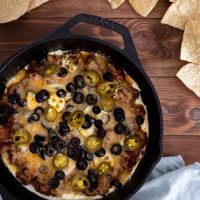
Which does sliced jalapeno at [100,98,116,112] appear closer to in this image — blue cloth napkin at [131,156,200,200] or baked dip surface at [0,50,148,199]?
baked dip surface at [0,50,148,199]

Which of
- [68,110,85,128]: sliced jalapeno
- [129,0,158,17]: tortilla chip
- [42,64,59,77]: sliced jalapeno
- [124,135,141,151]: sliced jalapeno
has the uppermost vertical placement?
[129,0,158,17]: tortilla chip

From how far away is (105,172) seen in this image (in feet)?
7.52

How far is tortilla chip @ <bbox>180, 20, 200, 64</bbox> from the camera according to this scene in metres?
2.43

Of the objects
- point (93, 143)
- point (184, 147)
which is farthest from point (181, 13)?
point (93, 143)

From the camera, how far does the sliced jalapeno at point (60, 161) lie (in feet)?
7.41

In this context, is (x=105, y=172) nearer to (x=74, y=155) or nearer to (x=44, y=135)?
(x=74, y=155)

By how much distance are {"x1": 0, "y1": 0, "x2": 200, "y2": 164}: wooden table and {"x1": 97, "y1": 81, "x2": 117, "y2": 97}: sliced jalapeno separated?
287 mm

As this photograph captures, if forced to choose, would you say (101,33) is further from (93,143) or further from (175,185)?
(175,185)

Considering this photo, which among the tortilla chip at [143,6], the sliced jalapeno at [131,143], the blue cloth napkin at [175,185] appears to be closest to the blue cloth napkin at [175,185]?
the blue cloth napkin at [175,185]

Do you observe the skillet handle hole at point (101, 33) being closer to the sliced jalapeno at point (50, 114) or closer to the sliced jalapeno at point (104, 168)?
the sliced jalapeno at point (50, 114)

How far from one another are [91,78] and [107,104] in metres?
0.13

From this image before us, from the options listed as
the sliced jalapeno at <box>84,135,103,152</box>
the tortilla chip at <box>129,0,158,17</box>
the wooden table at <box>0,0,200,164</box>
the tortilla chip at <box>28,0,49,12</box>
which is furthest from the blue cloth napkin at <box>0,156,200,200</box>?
the tortilla chip at <box>28,0,49,12</box>

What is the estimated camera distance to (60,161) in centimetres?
226

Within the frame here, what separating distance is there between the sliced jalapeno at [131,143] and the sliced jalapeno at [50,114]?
0.33 metres
